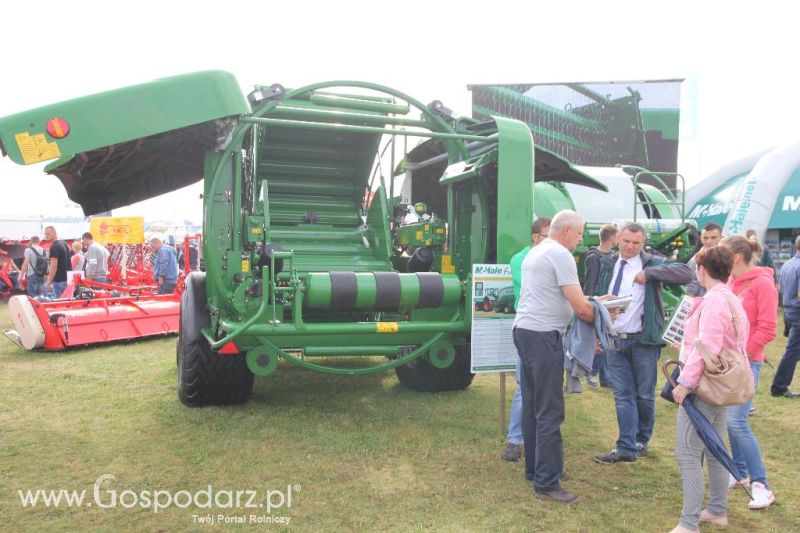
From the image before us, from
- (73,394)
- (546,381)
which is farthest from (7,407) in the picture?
(546,381)

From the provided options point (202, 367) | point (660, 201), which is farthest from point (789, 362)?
point (202, 367)

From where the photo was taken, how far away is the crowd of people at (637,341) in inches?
127

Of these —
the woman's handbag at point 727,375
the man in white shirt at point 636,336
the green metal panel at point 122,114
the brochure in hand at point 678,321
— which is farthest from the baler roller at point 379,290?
the woman's handbag at point 727,375

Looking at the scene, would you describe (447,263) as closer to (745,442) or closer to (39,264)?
(745,442)

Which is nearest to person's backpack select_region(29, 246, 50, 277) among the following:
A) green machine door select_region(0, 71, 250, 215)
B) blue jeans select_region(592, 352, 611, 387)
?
green machine door select_region(0, 71, 250, 215)

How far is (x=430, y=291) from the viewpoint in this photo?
5129 millimetres

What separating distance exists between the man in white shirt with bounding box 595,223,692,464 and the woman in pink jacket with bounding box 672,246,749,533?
0.88 m

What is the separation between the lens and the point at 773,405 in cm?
586

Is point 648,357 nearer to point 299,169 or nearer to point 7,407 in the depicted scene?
point 299,169

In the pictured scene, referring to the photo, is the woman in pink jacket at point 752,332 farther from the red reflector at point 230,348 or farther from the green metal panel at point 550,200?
the green metal panel at point 550,200

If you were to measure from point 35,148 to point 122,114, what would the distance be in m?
0.51

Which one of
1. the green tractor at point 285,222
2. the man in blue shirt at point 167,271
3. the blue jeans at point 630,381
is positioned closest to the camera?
the green tractor at point 285,222

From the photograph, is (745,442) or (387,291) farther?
(387,291)

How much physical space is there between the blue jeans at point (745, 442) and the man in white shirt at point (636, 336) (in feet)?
2.05
